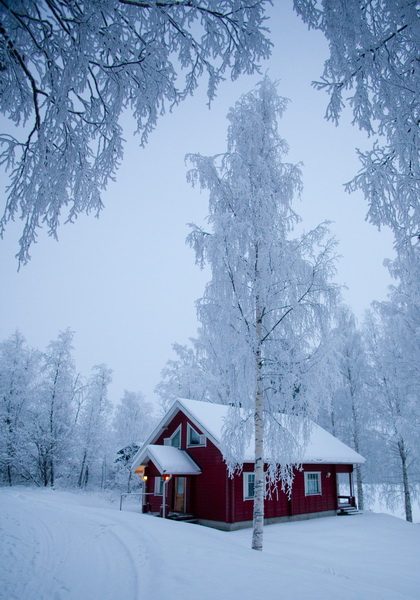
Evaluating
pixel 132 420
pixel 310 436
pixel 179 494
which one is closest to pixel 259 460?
pixel 310 436

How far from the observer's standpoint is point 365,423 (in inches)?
826

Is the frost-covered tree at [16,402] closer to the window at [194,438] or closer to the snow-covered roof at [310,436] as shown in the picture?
the window at [194,438]

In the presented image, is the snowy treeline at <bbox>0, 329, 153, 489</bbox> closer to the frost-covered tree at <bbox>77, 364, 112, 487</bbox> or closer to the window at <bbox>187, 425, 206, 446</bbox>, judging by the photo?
the frost-covered tree at <bbox>77, 364, 112, 487</bbox>

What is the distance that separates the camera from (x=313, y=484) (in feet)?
60.6

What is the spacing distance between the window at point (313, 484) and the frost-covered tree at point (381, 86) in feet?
55.8

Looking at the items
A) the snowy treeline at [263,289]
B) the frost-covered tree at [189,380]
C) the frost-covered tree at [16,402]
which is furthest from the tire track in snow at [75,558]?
the frost-covered tree at [16,402]

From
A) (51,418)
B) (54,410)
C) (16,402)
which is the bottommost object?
(51,418)

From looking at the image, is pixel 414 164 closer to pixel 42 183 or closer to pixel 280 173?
pixel 42 183

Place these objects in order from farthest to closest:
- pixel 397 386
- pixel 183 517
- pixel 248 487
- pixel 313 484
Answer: pixel 313 484, pixel 397 386, pixel 248 487, pixel 183 517

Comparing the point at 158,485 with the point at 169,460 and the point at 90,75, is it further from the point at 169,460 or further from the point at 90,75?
the point at 90,75

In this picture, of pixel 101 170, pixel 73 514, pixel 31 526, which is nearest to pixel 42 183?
pixel 101 170

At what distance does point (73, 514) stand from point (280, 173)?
12.2 metres

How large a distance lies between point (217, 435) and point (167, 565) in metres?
9.65

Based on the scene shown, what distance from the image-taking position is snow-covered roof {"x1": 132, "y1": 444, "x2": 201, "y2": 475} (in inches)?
599
